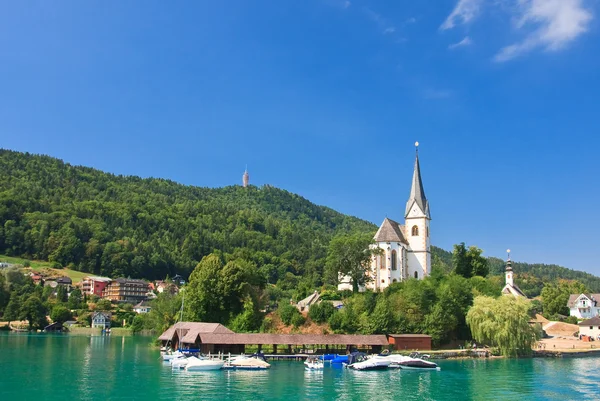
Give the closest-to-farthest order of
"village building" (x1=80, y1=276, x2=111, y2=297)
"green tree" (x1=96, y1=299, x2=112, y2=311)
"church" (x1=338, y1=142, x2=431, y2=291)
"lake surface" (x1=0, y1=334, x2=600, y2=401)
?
"lake surface" (x1=0, y1=334, x2=600, y2=401) → "church" (x1=338, y1=142, x2=431, y2=291) → "green tree" (x1=96, y1=299, x2=112, y2=311) → "village building" (x1=80, y1=276, x2=111, y2=297)

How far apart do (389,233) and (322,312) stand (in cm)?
1584

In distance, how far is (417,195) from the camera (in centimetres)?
8306

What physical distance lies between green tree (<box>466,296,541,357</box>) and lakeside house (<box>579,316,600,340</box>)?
36.7 metres

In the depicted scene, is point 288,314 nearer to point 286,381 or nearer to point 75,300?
point 286,381

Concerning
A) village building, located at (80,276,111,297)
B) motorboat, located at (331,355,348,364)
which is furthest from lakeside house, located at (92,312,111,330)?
motorboat, located at (331,355,348,364)

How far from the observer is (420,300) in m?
69.8

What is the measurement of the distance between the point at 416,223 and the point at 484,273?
1568 cm

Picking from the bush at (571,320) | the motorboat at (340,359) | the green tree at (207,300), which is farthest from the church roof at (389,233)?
the bush at (571,320)

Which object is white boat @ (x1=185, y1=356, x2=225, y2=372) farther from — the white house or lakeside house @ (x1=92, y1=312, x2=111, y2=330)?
the white house

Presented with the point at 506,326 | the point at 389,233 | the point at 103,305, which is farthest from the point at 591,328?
the point at 103,305

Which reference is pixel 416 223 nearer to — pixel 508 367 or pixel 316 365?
pixel 508 367

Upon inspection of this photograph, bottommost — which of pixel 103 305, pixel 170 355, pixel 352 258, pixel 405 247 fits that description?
pixel 170 355

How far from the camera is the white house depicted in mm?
118475

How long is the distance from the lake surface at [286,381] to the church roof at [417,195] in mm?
27426
